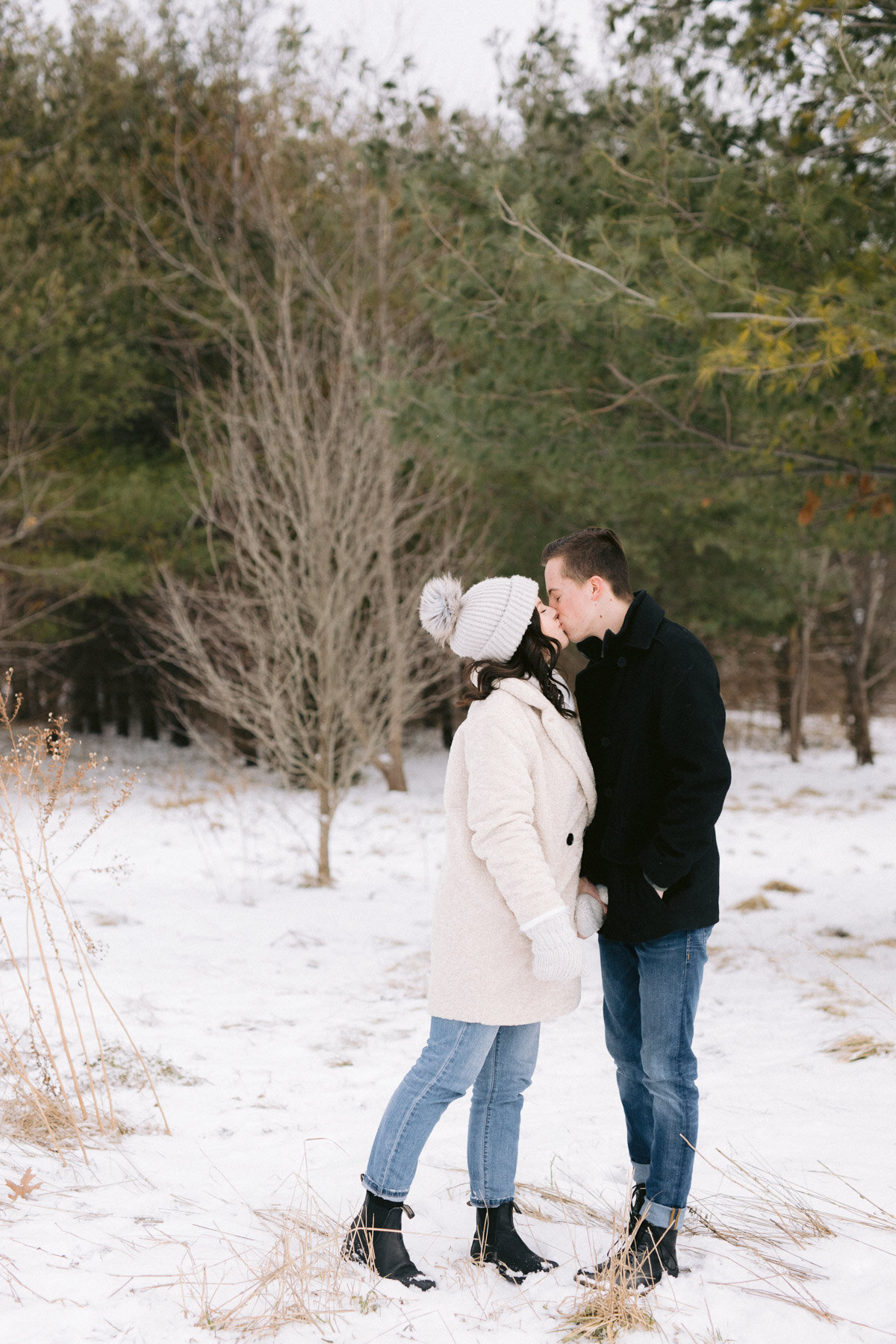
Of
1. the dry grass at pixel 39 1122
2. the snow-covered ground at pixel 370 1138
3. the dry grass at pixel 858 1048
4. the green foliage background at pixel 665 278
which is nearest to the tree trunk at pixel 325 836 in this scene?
the snow-covered ground at pixel 370 1138

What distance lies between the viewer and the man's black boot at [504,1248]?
2328mm

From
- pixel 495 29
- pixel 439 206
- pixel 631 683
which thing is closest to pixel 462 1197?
pixel 631 683

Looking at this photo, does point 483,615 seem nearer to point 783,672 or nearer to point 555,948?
point 555,948

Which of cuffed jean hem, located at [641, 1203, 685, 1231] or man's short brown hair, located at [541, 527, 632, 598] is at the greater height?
man's short brown hair, located at [541, 527, 632, 598]

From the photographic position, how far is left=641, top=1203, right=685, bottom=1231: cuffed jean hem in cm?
231

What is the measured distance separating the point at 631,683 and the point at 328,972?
4.01 metres

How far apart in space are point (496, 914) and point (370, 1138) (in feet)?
4.92

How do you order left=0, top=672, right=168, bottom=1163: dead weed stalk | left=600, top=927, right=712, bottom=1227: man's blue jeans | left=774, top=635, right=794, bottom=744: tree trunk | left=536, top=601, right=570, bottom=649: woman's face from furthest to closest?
left=774, top=635, right=794, bottom=744: tree trunk
left=0, top=672, right=168, bottom=1163: dead weed stalk
left=536, top=601, right=570, bottom=649: woman's face
left=600, top=927, right=712, bottom=1227: man's blue jeans

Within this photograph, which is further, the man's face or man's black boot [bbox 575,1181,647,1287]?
the man's face

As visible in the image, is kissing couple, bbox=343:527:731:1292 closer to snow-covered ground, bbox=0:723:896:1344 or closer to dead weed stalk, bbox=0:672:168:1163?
snow-covered ground, bbox=0:723:896:1344

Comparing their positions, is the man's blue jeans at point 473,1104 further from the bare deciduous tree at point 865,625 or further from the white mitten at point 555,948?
the bare deciduous tree at point 865,625

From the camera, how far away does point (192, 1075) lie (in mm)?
3832

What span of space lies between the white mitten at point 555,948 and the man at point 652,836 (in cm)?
21

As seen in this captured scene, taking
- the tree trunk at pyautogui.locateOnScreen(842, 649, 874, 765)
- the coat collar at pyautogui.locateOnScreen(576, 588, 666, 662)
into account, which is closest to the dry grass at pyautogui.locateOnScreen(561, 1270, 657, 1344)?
the coat collar at pyautogui.locateOnScreen(576, 588, 666, 662)
